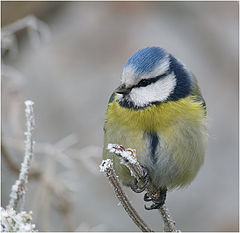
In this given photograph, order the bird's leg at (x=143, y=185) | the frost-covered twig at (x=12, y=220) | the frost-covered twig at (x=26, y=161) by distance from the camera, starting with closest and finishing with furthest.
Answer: the frost-covered twig at (x=12, y=220) → the frost-covered twig at (x=26, y=161) → the bird's leg at (x=143, y=185)

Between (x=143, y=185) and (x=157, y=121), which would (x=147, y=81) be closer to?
(x=157, y=121)

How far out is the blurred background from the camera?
2.64 meters

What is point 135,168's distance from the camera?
3.14 feet

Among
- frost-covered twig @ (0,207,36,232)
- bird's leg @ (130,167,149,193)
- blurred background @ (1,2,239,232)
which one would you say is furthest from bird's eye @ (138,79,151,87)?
blurred background @ (1,2,239,232)

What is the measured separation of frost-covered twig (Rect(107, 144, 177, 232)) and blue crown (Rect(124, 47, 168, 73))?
1.12 ft

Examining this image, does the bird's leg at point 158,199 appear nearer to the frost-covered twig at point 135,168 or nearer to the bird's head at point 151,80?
the frost-covered twig at point 135,168

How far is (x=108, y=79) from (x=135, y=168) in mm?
2183

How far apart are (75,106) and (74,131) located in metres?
0.23

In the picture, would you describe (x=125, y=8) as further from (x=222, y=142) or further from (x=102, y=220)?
(x=102, y=220)

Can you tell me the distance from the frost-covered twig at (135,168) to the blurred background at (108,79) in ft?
3.40

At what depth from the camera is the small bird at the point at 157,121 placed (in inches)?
51.4

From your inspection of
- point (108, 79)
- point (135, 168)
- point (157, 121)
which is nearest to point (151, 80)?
point (157, 121)

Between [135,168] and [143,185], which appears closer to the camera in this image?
[135,168]

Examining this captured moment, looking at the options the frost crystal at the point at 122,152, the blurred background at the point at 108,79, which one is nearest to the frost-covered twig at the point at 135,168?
the frost crystal at the point at 122,152
